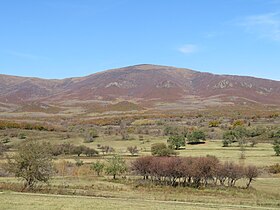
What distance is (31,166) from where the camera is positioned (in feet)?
190

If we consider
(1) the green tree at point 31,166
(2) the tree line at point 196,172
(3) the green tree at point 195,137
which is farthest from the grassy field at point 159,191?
(3) the green tree at point 195,137

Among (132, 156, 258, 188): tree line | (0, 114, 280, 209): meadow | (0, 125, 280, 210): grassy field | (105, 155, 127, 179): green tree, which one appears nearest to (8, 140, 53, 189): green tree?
(0, 114, 280, 209): meadow

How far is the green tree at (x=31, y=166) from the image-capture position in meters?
57.0

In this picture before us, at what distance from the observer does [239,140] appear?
13400 centimetres

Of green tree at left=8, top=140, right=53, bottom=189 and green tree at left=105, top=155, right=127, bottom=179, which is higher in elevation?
green tree at left=8, top=140, right=53, bottom=189

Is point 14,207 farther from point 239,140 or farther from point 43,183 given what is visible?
point 239,140

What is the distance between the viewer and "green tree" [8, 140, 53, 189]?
57.0 m

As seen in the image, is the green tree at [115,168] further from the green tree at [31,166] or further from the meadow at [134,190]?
the green tree at [31,166]

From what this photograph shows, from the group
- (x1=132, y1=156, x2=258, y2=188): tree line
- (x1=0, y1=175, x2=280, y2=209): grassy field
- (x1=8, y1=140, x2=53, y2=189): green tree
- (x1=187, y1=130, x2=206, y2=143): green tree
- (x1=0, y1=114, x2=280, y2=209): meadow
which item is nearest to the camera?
(x1=0, y1=114, x2=280, y2=209): meadow

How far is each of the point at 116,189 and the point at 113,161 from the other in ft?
64.0

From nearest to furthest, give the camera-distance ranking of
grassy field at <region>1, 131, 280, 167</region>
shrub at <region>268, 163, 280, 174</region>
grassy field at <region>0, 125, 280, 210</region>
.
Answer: grassy field at <region>0, 125, 280, 210</region> → shrub at <region>268, 163, 280, 174</region> → grassy field at <region>1, 131, 280, 167</region>

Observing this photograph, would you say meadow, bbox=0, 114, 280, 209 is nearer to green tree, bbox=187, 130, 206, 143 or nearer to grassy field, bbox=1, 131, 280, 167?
grassy field, bbox=1, 131, 280, 167

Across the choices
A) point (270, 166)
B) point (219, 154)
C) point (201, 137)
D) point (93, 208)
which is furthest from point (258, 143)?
point (93, 208)

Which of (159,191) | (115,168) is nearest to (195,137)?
(115,168)
